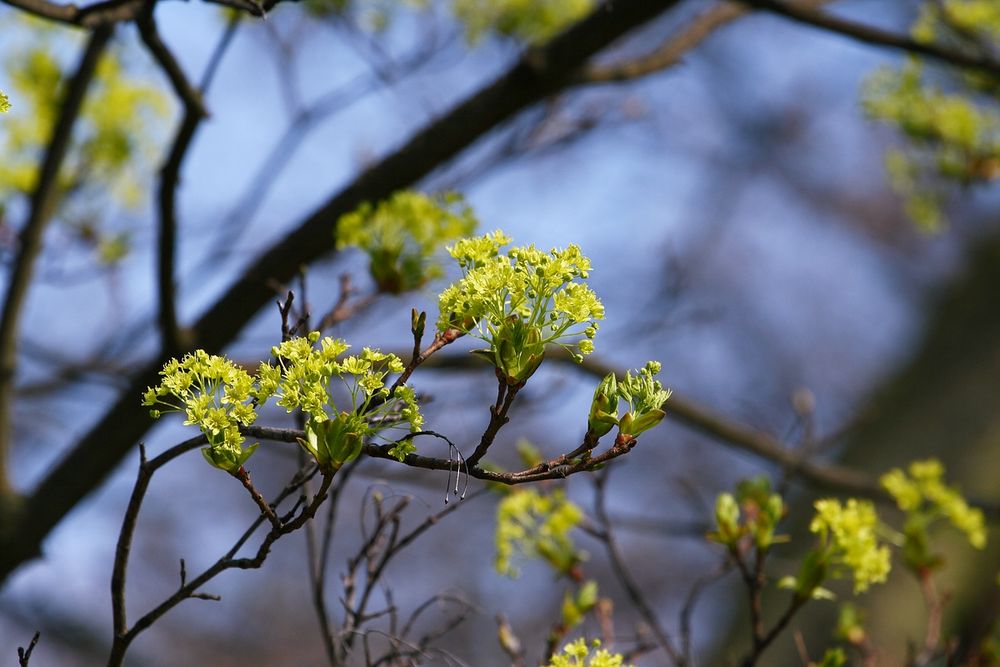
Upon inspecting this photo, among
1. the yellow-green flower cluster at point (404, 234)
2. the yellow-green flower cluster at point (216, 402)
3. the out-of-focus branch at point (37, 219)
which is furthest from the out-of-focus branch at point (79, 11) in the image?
the out-of-focus branch at point (37, 219)

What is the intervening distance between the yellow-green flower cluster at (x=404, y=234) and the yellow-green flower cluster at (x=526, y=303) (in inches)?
31.0

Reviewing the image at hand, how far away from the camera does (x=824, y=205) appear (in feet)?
36.9

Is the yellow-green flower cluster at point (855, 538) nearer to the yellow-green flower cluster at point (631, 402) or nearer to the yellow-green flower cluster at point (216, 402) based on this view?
the yellow-green flower cluster at point (631, 402)

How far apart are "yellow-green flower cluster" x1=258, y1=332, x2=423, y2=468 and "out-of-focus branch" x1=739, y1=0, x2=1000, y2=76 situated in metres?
1.47

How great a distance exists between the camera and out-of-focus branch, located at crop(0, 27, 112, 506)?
2.53 metres

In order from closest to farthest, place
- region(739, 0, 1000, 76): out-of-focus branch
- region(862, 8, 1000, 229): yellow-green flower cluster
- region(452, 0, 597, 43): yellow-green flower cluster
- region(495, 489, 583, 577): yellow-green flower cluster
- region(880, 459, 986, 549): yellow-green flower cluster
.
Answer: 1. region(495, 489, 583, 577): yellow-green flower cluster
2. region(880, 459, 986, 549): yellow-green flower cluster
3. region(739, 0, 1000, 76): out-of-focus branch
4. region(862, 8, 1000, 229): yellow-green flower cluster
5. region(452, 0, 597, 43): yellow-green flower cluster

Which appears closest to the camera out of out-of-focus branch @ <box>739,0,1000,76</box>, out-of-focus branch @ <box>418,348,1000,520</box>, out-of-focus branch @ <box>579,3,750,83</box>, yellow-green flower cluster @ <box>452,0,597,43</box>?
out-of-focus branch @ <box>739,0,1000,76</box>

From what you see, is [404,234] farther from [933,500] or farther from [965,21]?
[965,21]

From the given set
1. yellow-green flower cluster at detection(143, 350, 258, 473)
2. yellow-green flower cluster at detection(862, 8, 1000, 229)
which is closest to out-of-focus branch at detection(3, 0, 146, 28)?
yellow-green flower cluster at detection(143, 350, 258, 473)

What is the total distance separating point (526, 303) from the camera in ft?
3.32

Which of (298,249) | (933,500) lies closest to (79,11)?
(298,249)

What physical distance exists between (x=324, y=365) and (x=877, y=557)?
92 centimetres

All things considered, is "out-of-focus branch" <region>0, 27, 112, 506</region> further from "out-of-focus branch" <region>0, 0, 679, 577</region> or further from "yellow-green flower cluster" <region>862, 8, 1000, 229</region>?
"yellow-green flower cluster" <region>862, 8, 1000, 229</region>

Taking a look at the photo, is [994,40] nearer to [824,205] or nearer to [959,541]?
[959,541]
